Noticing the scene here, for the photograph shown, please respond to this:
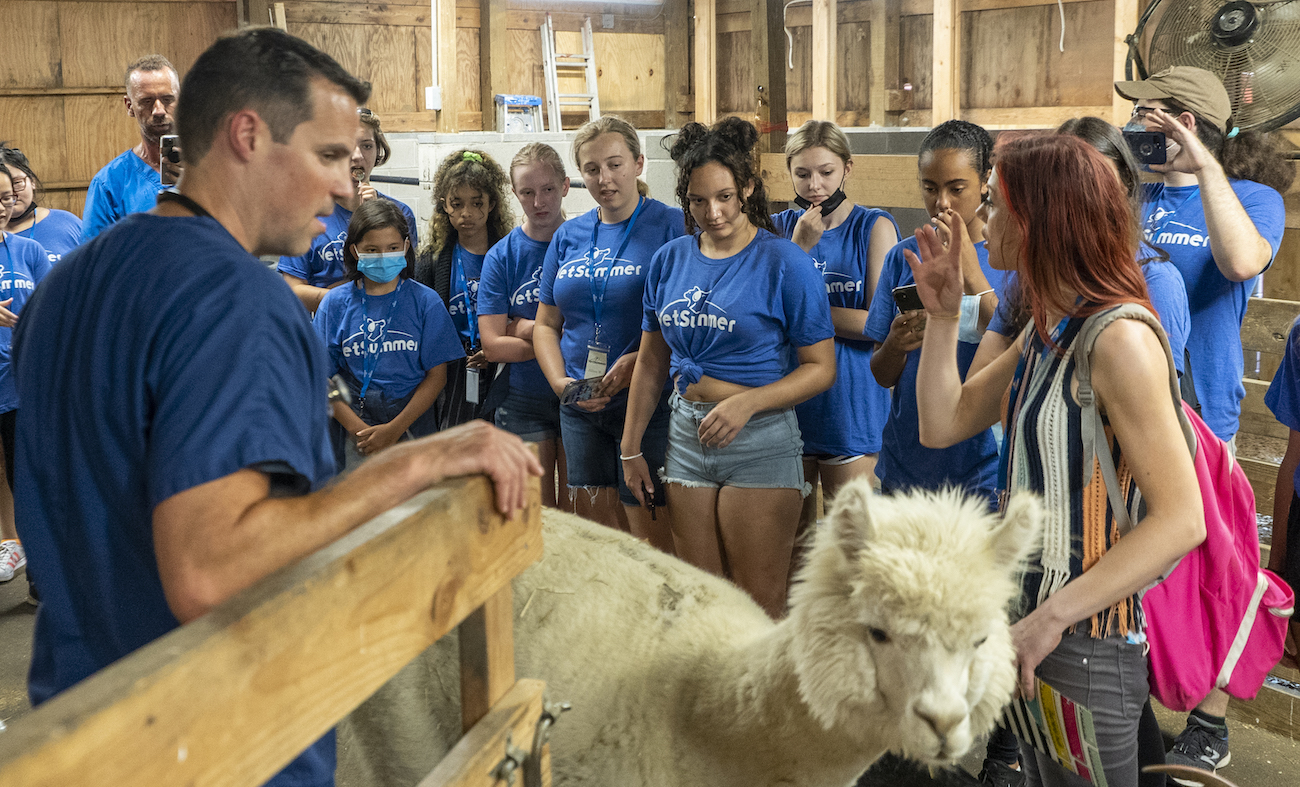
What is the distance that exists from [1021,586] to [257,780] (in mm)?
1522

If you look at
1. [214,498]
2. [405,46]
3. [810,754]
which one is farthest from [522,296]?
[405,46]

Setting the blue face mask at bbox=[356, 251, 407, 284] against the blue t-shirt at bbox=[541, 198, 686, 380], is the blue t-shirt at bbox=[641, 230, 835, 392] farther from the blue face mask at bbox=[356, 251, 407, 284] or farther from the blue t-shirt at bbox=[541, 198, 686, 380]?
the blue face mask at bbox=[356, 251, 407, 284]

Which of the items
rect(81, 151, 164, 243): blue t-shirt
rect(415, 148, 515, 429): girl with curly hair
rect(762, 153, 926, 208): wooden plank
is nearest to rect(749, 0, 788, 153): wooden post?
rect(762, 153, 926, 208): wooden plank

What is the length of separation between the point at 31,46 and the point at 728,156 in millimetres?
8600

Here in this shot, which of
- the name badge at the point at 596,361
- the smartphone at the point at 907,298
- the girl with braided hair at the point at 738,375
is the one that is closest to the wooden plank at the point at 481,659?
the girl with braided hair at the point at 738,375

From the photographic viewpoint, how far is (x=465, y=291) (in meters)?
4.71

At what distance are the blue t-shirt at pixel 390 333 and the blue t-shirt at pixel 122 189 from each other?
1289 millimetres

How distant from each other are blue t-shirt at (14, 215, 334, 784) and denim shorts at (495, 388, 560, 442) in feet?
9.59

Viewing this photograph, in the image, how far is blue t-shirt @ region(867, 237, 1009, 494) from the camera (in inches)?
122

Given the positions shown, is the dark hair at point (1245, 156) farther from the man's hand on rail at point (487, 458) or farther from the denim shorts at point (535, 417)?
the man's hand on rail at point (487, 458)

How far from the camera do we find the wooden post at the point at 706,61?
34.1 feet

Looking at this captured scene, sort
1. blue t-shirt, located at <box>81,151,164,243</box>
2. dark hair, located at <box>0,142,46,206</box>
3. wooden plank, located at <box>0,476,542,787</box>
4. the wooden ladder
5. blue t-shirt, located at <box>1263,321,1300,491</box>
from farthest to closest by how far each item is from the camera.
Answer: the wooden ladder → dark hair, located at <box>0,142,46,206</box> → blue t-shirt, located at <box>81,151,164,243</box> → blue t-shirt, located at <box>1263,321,1300,491</box> → wooden plank, located at <box>0,476,542,787</box>

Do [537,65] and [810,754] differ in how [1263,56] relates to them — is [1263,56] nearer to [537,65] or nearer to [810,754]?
[810,754]

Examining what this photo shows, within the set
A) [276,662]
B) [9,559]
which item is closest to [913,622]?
[276,662]
